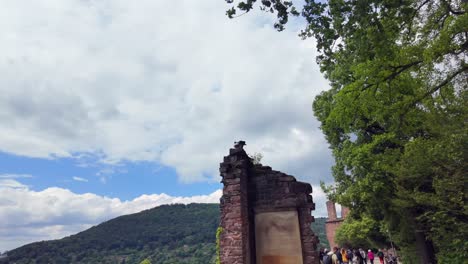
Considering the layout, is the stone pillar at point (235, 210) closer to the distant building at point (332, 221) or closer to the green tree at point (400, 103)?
the green tree at point (400, 103)

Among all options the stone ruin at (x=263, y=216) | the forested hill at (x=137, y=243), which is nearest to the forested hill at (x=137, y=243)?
the forested hill at (x=137, y=243)

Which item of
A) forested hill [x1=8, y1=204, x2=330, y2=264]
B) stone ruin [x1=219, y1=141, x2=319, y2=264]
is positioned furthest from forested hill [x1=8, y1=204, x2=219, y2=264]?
stone ruin [x1=219, y1=141, x2=319, y2=264]

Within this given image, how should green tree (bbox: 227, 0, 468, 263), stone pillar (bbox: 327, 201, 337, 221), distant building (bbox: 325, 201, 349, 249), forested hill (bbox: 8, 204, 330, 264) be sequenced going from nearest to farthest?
green tree (bbox: 227, 0, 468, 263), distant building (bbox: 325, 201, 349, 249), stone pillar (bbox: 327, 201, 337, 221), forested hill (bbox: 8, 204, 330, 264)

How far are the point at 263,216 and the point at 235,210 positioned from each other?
3.35 ft

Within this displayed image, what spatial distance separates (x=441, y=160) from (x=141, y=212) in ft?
288

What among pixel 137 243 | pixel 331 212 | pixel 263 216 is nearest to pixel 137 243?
pixel 137 243

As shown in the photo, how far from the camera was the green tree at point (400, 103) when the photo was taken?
7.76m

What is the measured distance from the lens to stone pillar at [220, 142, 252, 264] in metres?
8.04

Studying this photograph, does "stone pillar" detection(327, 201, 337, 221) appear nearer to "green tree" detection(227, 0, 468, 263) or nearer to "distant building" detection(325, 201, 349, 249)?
"distant building" detection(325, 201, 349, 249)

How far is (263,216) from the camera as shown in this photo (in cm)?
890

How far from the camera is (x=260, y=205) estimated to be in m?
8.95

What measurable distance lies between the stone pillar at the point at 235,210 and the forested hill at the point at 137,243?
50.2m

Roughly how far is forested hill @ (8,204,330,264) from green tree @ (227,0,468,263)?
44.5 m

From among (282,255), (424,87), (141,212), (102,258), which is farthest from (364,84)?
(141,212)
